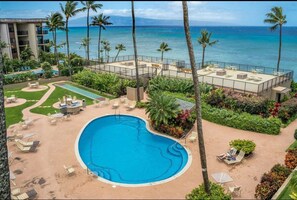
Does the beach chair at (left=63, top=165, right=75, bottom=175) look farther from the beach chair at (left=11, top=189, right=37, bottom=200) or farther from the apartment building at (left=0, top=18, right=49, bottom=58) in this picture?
the apartment building at (left=0, top=18, right=49, bottom=58)

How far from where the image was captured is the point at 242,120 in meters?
21.2

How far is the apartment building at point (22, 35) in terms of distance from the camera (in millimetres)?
53688

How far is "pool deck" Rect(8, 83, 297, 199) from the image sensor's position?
1328cm

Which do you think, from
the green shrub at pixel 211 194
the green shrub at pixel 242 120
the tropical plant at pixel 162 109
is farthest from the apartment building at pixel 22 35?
the green shrub at pixel 211 194

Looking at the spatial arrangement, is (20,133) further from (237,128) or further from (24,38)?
(24,38)

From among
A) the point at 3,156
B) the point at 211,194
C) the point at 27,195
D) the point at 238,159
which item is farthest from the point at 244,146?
the point at 3,156

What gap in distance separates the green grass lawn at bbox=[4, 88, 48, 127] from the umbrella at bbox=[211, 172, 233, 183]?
17.4 meters

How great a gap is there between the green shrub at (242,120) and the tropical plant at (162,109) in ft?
13.6

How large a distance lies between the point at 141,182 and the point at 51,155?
6.43 metres

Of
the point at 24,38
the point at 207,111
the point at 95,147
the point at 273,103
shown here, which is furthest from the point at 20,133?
the point at 24,38

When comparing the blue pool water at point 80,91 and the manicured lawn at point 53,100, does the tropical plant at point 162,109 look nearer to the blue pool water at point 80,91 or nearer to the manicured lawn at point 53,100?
the manicured lawn at point 53,100

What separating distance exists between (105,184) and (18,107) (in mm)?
17355

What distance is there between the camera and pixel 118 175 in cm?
1528

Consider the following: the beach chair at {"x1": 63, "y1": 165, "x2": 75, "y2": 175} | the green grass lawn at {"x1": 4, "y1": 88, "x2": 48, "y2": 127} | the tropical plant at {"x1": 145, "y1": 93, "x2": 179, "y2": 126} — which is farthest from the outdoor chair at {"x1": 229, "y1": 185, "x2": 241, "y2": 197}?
the green grass lawn at {"x1": 4, "y1": 88, "x2": 48, "y2": 127}
